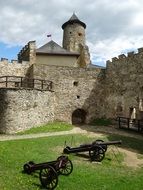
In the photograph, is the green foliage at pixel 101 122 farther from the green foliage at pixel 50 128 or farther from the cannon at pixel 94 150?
the cannon at pixel 94 150

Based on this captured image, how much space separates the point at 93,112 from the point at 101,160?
41.4ft

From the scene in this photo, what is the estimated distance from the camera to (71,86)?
26.6 meters

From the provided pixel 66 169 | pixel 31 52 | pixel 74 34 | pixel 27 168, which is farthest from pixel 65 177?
pixel 74 34

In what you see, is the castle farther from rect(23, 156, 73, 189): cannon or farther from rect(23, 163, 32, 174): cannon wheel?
rect(23, 156, 73, 189): cannon

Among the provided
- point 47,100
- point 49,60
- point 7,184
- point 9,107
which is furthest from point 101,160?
point 49,60

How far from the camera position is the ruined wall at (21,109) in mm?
21125

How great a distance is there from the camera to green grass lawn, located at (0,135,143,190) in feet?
37.5

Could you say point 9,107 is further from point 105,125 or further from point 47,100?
point 105,125

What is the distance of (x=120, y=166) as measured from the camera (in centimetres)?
1414

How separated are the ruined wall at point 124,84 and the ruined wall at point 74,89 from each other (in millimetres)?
779

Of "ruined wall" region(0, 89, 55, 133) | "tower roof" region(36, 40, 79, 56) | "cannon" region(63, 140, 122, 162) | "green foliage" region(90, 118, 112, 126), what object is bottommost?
"cannon" region(63, 140, 122, 162)

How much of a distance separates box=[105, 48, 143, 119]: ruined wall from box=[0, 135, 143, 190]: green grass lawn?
767cm

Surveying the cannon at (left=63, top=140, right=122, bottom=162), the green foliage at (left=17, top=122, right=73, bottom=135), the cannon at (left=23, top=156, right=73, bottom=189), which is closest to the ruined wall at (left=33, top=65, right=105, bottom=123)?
the green foliage at (left=17, top=122, right=73, bottom=135)

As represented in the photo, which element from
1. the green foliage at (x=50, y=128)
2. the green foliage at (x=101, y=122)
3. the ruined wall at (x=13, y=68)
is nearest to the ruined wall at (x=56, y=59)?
the ruined wall at (x=13, y=68)
